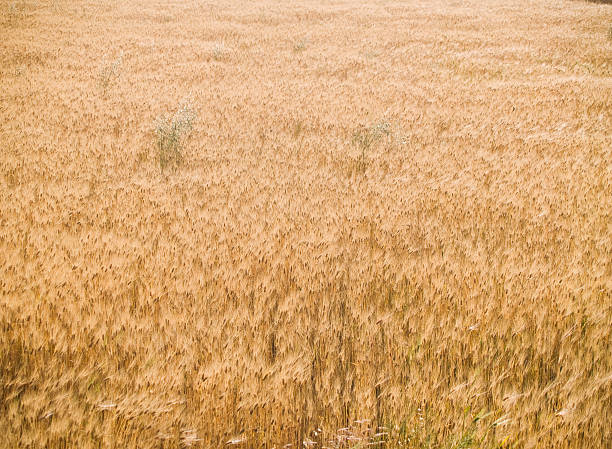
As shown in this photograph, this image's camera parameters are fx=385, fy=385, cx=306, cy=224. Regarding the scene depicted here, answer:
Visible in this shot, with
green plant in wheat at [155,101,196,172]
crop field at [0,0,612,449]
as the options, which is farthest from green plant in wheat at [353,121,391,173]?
green plant in wheat at [155,101,196,172]

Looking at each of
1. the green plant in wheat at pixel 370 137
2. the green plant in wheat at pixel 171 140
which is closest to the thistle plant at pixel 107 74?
the green plant in wheat at pixel 171 140

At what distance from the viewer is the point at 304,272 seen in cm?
268

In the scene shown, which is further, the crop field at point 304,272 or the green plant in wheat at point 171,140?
the green plant in wheat at point 171,140

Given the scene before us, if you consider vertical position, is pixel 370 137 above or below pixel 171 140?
below

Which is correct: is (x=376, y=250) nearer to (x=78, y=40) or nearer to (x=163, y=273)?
(x=163, y=273)

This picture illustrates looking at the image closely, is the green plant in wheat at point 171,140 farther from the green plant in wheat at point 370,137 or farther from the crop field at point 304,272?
the green plant in wheat at point 370,137

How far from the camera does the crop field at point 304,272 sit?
1538 mm

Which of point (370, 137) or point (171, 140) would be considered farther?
point (370, 137)

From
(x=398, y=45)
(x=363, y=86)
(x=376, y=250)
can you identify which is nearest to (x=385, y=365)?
(x=376, y=250)

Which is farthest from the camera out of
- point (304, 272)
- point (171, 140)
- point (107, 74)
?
point (107, 74)

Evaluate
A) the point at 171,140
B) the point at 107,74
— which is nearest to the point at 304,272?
the point at 171,140

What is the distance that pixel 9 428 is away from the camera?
124 centimetres

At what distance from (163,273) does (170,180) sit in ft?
7.07

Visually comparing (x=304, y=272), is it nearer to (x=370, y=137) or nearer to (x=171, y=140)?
(x=171, y=140)
